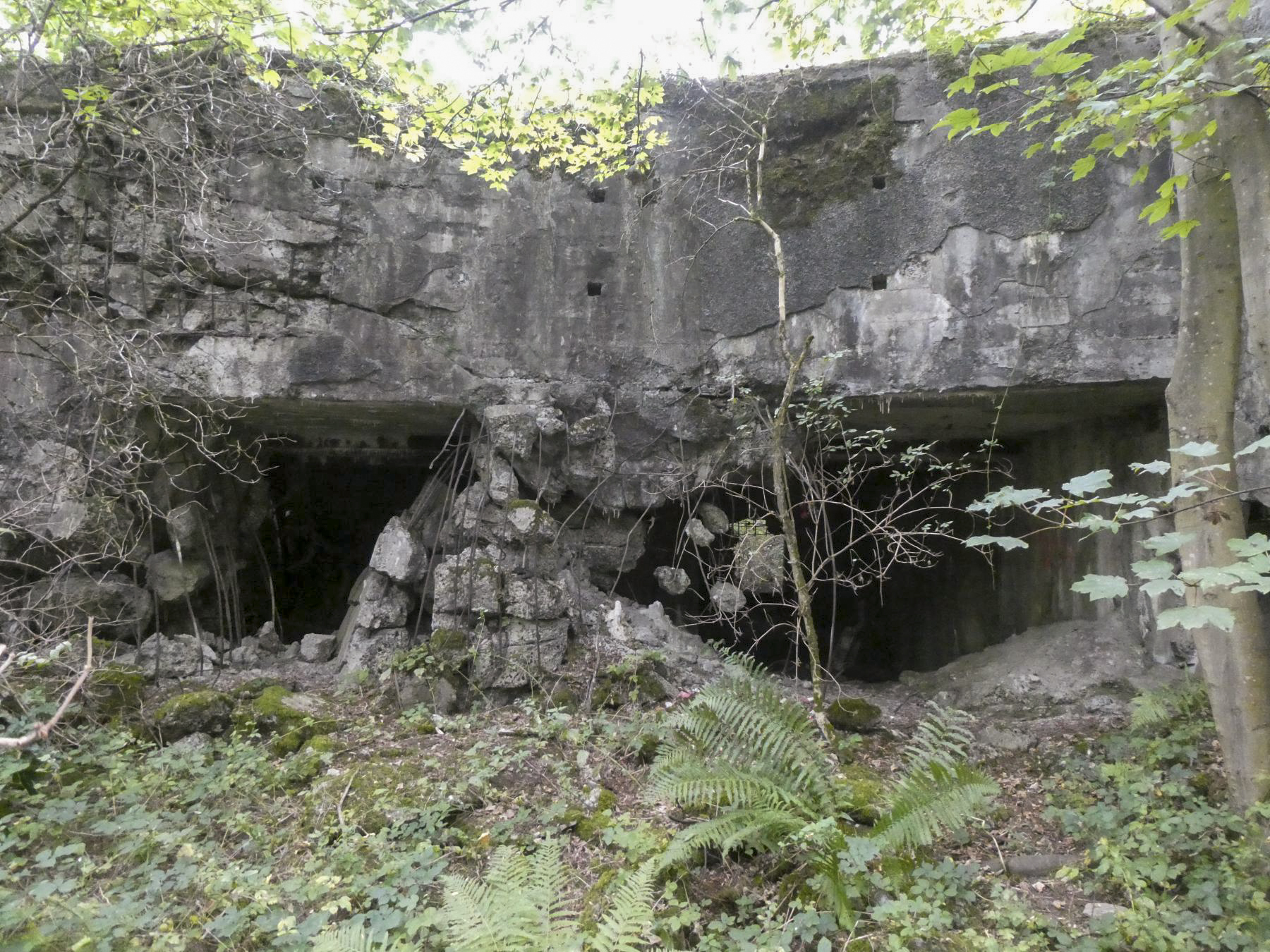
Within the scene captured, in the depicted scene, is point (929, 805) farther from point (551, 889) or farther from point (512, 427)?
point (512, 427)

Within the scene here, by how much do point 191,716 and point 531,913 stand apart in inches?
118

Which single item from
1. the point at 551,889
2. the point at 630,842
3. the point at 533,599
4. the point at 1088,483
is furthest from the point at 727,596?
the point at 1088,483

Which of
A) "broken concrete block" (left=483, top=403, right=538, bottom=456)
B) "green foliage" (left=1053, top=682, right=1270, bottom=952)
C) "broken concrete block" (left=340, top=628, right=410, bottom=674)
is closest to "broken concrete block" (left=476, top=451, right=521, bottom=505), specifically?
"broken concrete block" (left=483, top=403, right=538, bottom=456)

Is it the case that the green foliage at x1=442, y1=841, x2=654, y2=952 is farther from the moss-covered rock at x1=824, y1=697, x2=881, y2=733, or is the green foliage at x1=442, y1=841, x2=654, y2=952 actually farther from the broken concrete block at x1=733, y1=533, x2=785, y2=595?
the broken concrete block at x1=733, y1=533, x2=785, y2=595

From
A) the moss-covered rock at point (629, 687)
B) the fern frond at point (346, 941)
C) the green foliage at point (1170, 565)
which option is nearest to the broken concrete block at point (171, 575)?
the moss-covered rock at point (629, 687)

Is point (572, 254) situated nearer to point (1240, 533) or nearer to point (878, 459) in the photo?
point (878, 459)

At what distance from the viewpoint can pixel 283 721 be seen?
457 centimetres

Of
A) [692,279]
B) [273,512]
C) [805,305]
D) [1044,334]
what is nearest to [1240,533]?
[1044,334]

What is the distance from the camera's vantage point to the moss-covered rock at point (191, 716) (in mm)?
4469

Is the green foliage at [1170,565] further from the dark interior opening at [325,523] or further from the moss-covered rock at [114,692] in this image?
the dark interior opening at [325,523]

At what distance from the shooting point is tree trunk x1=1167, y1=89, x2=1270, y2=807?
3205mm

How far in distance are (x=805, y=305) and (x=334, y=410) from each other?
3647mm

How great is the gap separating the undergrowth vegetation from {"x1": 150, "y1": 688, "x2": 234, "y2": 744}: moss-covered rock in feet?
0.40

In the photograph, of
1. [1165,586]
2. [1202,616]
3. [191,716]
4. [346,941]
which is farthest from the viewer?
[191,716]
